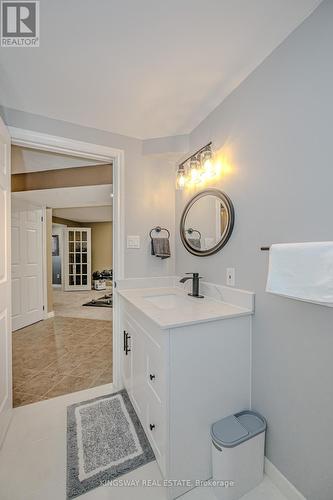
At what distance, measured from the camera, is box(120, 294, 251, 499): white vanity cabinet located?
42.6 inches

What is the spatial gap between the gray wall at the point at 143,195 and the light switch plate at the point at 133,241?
0.04m

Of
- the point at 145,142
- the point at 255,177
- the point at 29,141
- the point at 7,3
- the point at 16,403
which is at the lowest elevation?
the point at 16,403

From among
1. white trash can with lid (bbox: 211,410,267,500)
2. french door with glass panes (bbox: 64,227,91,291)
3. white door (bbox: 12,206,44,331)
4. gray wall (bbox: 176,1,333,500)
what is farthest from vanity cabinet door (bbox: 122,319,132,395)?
french door with glass panes (bbox: 64,227,91,291)

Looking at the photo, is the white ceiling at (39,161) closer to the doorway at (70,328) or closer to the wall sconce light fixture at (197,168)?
the doorway at (70,328)

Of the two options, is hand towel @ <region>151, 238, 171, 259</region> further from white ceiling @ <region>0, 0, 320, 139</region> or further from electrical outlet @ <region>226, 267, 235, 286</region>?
white ceiling @ <region>0, 0, 320, 139</region>

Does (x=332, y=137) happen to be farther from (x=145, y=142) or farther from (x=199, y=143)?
(x=145, y=142)

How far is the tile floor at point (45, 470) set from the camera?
43.1 inches

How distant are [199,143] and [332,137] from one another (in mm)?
1057

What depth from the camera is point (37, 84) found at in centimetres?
139

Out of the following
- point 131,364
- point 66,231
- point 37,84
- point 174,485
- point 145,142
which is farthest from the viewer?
point 66,231

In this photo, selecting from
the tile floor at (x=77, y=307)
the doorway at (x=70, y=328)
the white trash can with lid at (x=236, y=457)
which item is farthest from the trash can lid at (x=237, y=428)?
the tile floor at (x=77, y=307)

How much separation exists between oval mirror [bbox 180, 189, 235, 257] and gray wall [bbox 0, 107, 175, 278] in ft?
0.93

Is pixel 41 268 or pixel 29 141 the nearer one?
pixel 29 141

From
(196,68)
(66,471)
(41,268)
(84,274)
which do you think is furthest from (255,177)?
(84,274)
